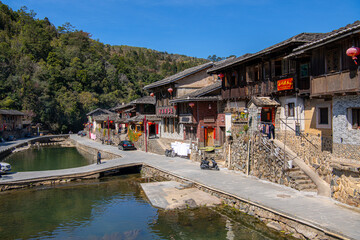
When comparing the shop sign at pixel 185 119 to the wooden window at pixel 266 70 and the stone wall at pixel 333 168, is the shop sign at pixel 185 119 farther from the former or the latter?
the stone wall at pixel 333 168

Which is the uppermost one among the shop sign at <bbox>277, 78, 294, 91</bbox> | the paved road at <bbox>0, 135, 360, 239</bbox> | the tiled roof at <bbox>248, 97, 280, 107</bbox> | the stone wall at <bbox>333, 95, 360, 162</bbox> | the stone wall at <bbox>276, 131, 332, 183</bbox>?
the shop sign at <bbox>277, 78, 294, 91</bbox>

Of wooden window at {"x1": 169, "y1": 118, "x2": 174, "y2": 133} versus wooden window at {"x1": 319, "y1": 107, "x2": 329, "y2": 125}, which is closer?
wooden window at {"x1": 319, "y1": 107, "x2": 329, "y2": 125}

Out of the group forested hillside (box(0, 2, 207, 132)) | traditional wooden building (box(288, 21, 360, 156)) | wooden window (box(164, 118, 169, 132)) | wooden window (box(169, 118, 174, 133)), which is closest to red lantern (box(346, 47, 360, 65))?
traditional wooden building (box(288, 21, 360, 156))

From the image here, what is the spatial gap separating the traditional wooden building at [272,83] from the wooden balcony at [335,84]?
2.68 metres

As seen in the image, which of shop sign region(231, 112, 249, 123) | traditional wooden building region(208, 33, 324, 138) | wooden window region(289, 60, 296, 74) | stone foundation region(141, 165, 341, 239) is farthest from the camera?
shop sign region(231, 112, 249, 123)

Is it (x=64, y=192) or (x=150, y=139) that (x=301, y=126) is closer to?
(x=64, y=192)

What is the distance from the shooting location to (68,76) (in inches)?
3504

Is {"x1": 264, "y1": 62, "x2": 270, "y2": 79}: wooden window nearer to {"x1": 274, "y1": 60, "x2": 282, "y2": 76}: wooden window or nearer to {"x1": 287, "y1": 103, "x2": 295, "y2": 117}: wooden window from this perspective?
{"x1": 274, "y1": 60, "x2": 282, "y2": 76}: wooden window

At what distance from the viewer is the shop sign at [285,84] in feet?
65.8

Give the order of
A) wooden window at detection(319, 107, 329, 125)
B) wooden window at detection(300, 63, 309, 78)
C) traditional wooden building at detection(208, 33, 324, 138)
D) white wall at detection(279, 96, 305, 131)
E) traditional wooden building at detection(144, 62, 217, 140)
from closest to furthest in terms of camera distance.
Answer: wooden window at detection(319, 107, 329, 125) → wooden window at detection(300, 63, 309, 78) → white wall at detection(279, 96, 305, 131) → traditional wooden building at detection(208, 33, 324, 138) → traditional wooden building at detection(144, 62, 217, 140)

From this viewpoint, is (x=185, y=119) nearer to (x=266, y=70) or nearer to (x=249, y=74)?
(x=249, y=74)

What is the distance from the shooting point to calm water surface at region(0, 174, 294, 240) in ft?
47.1

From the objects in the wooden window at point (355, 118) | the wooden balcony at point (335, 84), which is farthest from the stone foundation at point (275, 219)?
the wooden balcony at point (335, 84)

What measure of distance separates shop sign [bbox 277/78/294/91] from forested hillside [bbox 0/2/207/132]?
6889 centimetres
